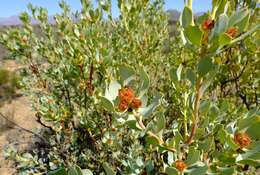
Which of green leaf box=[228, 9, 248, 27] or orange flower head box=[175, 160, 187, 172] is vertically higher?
green leaf box=[228, 9, 248, 27]

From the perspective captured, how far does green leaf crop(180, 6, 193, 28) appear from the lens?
3.14ft

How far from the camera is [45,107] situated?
253 centimetres

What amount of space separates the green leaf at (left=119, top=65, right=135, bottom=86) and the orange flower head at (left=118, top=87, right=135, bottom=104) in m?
0.03

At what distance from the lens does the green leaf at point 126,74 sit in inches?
40.3

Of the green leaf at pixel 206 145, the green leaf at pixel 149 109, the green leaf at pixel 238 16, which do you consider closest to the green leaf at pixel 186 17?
the green leaf at pixel 238 16

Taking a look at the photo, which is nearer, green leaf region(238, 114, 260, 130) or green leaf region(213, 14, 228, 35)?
green leaf region(213, 14, 228, 35)

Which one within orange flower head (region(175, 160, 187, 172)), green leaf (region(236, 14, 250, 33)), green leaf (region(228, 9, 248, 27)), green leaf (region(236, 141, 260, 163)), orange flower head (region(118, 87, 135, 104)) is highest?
green leaf (region(228, 9, 248, 27))

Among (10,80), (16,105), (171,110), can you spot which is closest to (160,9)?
(171,110)

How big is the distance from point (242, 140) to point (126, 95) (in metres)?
0.41

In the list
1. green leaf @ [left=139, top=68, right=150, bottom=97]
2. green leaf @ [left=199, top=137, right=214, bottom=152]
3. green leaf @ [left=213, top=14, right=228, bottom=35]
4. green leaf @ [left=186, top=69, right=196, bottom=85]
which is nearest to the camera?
green leaf @ [left=213, top=14, right=228, bottom=35]

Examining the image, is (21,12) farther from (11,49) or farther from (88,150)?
(88,150)

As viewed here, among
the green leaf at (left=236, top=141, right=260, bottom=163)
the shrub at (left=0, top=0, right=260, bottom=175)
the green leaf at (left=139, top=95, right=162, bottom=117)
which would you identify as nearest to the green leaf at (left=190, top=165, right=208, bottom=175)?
the shrub at (left=0, top=0, right=260, bottom=175)

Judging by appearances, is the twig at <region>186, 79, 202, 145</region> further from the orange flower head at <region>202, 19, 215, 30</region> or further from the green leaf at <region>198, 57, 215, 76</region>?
the orange flower head at <region>202, 19, 215, 30</region>

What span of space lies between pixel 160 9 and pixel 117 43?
5.28 ft
